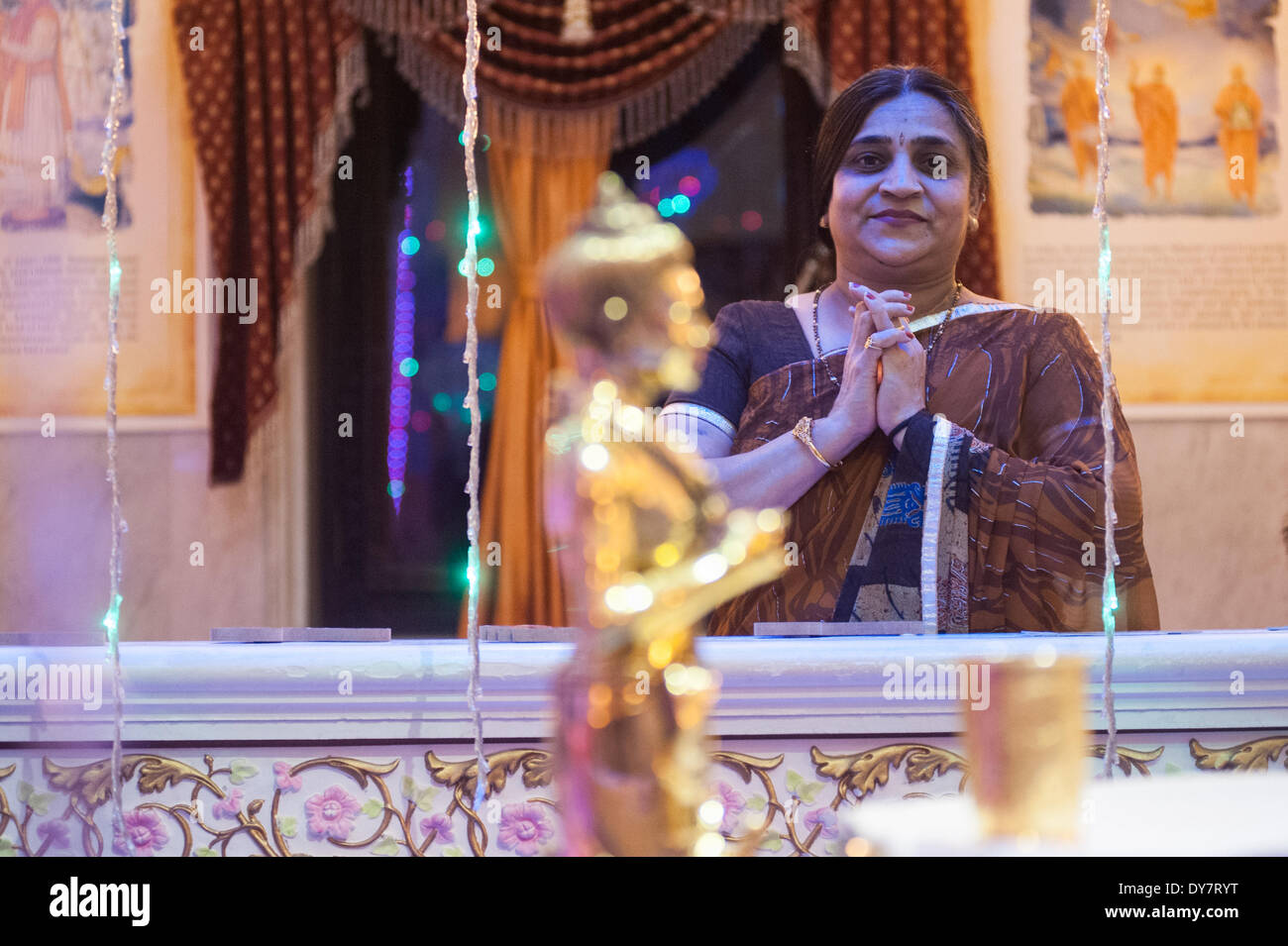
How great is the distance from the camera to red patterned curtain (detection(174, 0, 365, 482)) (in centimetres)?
302

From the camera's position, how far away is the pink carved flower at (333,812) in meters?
0.84

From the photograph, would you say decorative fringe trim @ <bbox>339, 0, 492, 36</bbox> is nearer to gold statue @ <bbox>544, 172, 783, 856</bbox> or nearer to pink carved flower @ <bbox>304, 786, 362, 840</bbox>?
pink carved flower @ <bbox>304, 786, 362, 840</bbox>

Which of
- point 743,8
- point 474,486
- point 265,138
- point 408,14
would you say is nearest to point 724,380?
point 474,486

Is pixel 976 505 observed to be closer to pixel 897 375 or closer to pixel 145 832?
pixel 897 375

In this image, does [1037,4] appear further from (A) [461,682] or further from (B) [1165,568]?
(A) [461,682]

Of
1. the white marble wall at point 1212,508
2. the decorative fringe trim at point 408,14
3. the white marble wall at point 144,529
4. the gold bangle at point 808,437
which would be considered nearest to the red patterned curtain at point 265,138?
the decorative fringe trim at point 408,14

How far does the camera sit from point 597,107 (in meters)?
3.04

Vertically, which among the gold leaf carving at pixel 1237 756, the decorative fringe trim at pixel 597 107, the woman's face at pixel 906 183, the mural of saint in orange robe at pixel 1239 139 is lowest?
the gold leaf carving at pixel 1237 756

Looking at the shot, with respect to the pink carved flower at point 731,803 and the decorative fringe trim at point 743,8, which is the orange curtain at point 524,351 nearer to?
the decorative fringe trim at point 743,8

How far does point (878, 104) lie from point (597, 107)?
6.43ft

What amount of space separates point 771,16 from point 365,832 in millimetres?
2650

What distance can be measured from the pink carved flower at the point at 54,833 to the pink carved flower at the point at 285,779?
0.17m
